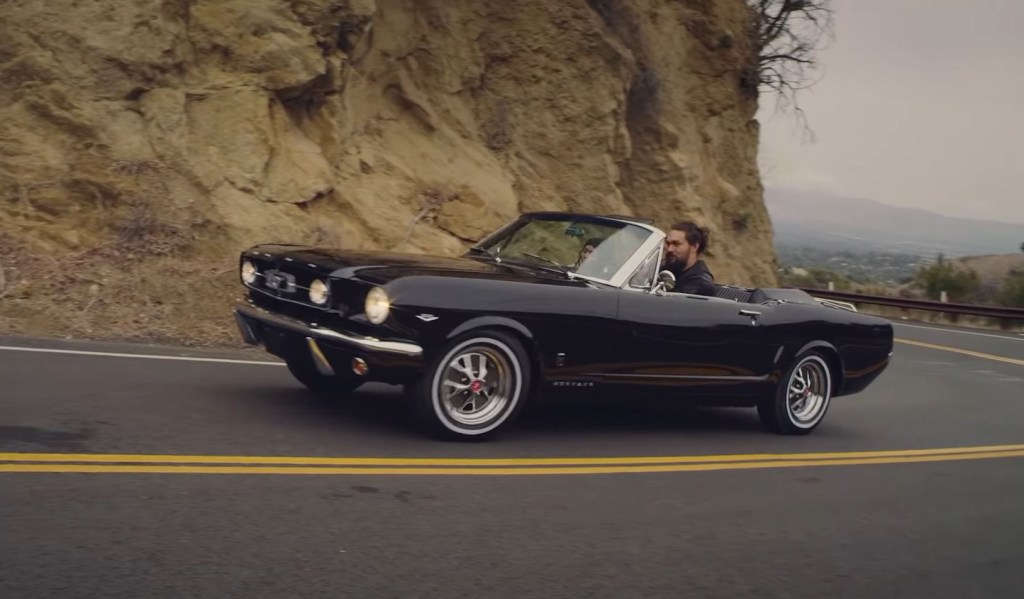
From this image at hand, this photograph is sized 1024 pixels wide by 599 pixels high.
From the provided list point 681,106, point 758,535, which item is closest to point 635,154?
point 681,106

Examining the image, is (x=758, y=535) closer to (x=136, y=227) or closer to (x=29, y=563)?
(x=29, y=563)

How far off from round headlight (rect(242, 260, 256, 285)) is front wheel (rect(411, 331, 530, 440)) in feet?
5.33

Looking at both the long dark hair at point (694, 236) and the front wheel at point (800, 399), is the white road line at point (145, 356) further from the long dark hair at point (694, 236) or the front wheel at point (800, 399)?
the front wheel at point (800, 399)

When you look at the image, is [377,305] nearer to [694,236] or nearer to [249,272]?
[249,272]

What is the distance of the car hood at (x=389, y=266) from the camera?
6441 mm

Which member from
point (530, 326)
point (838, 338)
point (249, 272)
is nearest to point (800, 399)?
point (838, 338)

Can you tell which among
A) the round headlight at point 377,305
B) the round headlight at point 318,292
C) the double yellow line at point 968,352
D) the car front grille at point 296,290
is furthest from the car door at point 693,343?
the double yellow line at point 968,352

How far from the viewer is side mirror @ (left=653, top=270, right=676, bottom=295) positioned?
749 cm

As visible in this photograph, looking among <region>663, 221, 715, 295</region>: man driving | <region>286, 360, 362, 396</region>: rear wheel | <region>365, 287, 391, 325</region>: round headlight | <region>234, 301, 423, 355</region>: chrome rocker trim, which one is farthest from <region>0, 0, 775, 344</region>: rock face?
<region>663, 221, 715, 295</region>: man driving

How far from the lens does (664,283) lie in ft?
24.6

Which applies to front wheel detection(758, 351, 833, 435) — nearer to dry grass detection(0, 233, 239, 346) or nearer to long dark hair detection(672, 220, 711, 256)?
long dark hair detection(672, 220, 711, 256)

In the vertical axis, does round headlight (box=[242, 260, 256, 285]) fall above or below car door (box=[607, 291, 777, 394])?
above

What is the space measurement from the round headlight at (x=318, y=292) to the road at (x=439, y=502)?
0.80 meters

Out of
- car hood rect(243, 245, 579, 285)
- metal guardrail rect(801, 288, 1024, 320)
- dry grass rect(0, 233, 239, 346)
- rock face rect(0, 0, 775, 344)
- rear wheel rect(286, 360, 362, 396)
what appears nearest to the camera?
car hood rect(243, 245, 579, 285)
